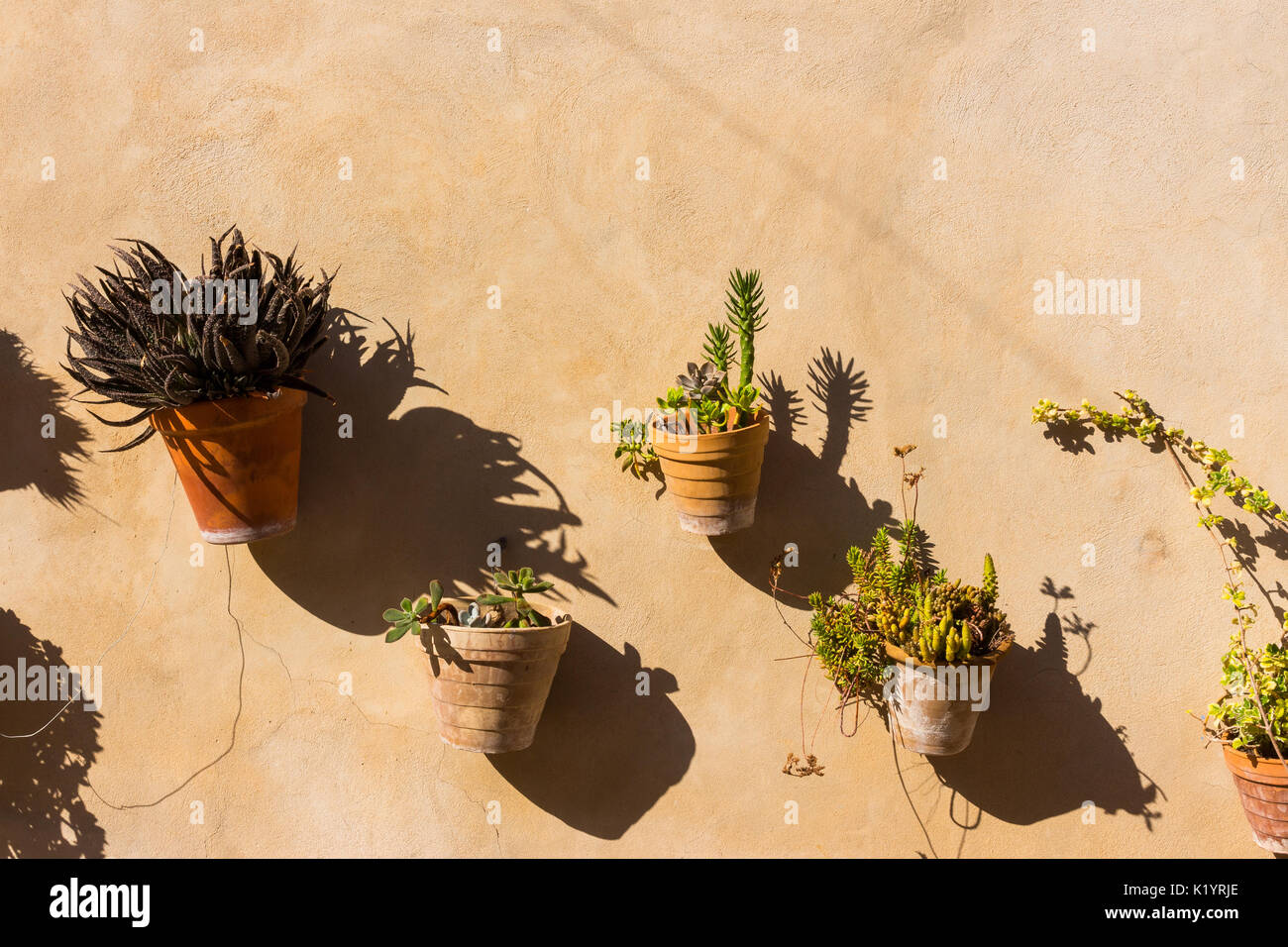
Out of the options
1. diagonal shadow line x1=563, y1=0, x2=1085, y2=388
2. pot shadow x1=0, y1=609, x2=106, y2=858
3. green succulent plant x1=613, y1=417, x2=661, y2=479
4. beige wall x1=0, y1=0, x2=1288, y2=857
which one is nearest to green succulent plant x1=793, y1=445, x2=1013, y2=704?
beige wall x1=0, y1=0, x2=1288, y2=857

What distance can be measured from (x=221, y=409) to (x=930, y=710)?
2258 mm

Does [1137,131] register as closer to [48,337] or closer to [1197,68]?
[1197,68]

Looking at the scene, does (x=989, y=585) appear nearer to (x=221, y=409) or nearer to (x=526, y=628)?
(x=526, y=628)

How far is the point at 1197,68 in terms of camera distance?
117 inches

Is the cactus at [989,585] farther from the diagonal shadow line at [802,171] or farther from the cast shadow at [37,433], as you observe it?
the cast shadow at [37,433]

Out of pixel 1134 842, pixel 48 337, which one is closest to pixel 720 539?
pixel 1134 842

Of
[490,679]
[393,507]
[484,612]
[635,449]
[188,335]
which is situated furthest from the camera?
[393,507]

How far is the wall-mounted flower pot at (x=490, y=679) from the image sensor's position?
2641 mm

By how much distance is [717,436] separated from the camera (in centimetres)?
266

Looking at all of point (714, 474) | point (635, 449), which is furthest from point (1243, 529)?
point (635, 449)

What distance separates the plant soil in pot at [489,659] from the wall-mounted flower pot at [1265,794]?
2.08 m

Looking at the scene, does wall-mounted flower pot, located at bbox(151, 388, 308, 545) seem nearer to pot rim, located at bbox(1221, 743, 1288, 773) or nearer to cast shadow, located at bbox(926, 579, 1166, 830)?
cast shadow, located at bbox(926, 579, 1166, 830)

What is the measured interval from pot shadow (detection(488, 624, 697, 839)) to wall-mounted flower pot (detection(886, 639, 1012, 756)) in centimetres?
71
